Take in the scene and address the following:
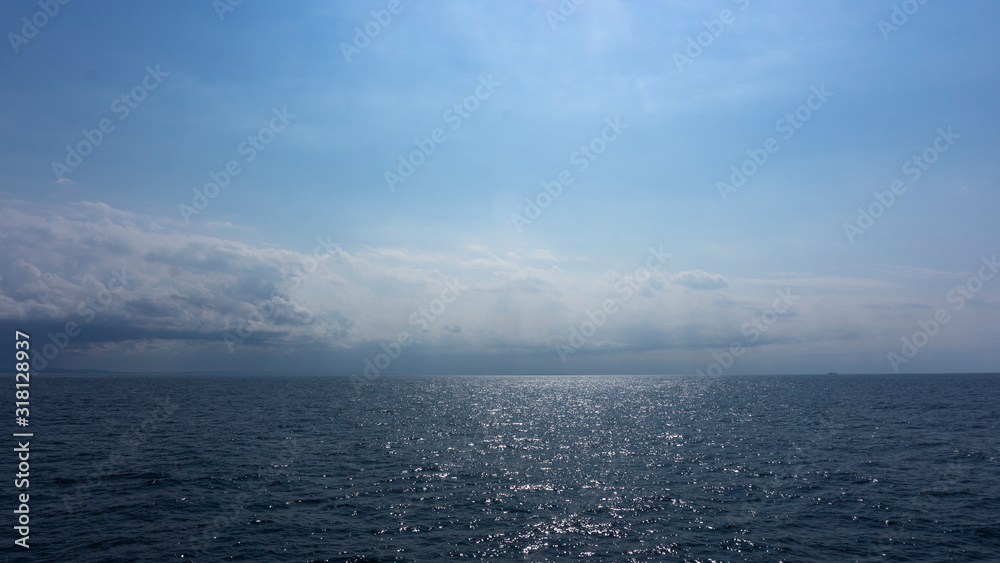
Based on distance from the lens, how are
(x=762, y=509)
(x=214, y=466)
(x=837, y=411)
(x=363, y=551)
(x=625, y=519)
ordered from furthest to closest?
(x=837, y=411) < (x=214, y=466) < (x=762, y=509) < (x=625, y=519) < (x=363, y=551)

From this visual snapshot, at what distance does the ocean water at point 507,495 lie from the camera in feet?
89.4

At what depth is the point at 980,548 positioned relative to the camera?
90.5 feet

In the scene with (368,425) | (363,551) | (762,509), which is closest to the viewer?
(363,551)

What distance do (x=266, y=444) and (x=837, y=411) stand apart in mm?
102482

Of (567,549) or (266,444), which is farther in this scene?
(266,444)

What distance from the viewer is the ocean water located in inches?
1072

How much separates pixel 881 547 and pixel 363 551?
28.4 meters

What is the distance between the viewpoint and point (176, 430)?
66500mm

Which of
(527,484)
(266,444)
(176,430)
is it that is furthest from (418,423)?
(527,484)

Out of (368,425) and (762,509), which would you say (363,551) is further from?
(368,425)

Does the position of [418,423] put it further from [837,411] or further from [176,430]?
[837,411]

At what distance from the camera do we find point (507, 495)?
121 feet

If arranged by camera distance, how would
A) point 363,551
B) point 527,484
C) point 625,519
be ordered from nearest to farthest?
point 363,551, point 625,519, point 527,484

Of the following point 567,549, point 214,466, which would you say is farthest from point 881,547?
point 214,466
